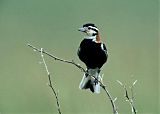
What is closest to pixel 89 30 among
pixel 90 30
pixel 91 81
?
pixel 90 30

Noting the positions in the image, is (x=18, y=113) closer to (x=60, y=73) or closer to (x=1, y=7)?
(x=60, y=73)

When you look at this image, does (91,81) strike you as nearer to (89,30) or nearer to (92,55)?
(92,55)

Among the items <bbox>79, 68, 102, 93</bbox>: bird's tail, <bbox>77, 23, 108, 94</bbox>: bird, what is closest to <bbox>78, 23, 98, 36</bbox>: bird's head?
<bbox>77, 23, 108, 94</bbox>: bird

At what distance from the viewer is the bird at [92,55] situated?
2137 mm

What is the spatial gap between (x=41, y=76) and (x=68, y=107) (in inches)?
20.4

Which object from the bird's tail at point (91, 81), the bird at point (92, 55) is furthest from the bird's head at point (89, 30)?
the bird's tail at point (91, 81)

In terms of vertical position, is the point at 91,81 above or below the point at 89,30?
below

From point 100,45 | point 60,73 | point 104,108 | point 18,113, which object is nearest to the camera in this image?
point 100,45

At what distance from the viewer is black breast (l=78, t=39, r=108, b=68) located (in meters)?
2.16

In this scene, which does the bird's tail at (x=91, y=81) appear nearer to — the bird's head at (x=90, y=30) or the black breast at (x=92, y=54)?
the black breast at (x=92, y=54)

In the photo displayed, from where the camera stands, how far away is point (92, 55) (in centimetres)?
218

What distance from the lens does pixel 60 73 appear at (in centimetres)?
345

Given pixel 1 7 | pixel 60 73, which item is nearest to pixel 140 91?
pixel 60 73

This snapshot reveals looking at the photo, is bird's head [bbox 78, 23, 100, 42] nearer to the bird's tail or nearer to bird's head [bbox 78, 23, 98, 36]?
bird's head [bbox 78, 23, 98, 36]
